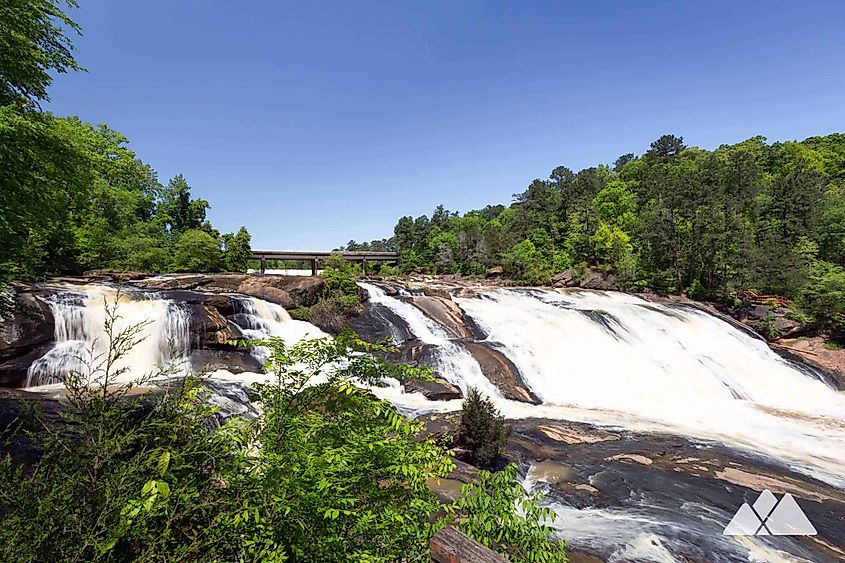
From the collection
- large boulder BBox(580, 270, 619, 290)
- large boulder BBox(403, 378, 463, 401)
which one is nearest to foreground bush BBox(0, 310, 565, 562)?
large boulder BBox(403, 378, 463, 401)

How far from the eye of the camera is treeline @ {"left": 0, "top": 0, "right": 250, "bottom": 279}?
6.65m

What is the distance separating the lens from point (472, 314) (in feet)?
68.0

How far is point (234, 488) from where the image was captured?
2.62 meters

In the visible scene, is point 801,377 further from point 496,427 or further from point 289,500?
point 289,500

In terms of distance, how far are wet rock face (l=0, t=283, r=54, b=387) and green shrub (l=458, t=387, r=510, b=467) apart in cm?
1174

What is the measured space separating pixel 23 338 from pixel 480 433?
44.2 ft

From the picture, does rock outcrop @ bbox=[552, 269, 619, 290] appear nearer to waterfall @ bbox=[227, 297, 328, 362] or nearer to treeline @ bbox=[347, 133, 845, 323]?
treeline @ bbox=[347, 133, 845, 323]

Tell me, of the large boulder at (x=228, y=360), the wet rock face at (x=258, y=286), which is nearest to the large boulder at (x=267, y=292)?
the wet rock face at (x=258, y=286)

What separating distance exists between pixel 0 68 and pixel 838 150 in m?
91.5

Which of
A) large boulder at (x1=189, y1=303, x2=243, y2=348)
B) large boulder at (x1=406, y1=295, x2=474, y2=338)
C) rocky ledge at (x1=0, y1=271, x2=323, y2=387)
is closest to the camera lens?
rocky ledge at (x1=0, y1=271, x2=323, y2=387)

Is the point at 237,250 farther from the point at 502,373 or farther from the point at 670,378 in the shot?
the point at 670,378

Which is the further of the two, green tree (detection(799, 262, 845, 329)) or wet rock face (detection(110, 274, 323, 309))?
green tree (detection(799, 262, 845, 329))

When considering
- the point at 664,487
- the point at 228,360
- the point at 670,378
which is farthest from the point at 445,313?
the point at 664,487

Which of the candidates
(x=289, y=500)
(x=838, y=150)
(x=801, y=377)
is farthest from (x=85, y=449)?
(x=838, y=150)
